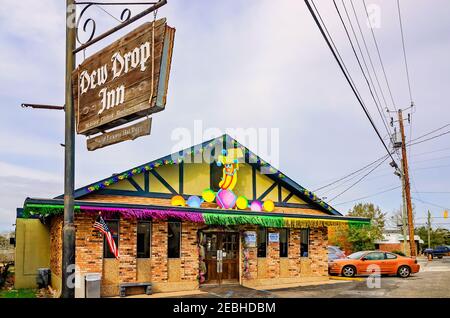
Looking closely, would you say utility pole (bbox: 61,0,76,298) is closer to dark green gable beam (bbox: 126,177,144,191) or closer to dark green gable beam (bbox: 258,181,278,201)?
dark green gable beam (bbox: 126,177,144,191)

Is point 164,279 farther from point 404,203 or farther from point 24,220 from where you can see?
point 404,203

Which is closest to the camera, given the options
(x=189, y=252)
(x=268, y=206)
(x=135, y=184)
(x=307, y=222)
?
(x=135, y=184)

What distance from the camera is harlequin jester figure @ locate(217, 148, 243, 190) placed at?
17.7m

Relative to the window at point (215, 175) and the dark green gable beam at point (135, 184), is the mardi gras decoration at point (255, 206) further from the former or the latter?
the dark green gable beam at point (135, 184)

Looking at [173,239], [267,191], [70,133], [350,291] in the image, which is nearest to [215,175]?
[267,191]

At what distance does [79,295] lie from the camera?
44.0 ft

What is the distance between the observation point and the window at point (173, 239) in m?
16.5

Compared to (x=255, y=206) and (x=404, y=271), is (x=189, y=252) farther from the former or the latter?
(x=404, y=271)

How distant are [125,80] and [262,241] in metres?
13.9

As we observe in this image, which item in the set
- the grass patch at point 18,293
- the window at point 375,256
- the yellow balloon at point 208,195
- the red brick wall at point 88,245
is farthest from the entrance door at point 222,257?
the window at point 375,256

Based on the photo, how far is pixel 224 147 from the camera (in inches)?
728

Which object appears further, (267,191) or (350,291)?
(267,191)

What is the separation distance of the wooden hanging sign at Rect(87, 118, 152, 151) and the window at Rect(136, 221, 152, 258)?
368 inches
